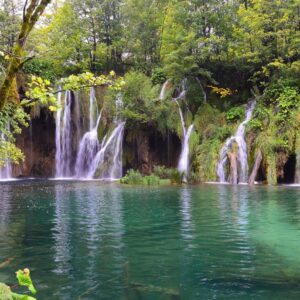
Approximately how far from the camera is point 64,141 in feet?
98.0

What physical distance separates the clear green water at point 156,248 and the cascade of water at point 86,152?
14305 mm

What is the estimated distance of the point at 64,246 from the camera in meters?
7.83

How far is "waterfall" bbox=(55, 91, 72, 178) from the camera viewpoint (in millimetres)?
29625

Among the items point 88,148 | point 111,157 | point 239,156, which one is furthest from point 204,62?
point 88,148

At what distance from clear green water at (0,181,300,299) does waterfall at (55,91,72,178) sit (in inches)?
622

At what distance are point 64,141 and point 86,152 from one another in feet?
7.31

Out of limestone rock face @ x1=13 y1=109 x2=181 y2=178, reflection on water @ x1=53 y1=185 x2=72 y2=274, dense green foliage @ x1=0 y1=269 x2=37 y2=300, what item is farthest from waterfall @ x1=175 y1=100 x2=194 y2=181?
dense green foliage @ x1=0 y1=269 x2=37 y2=300

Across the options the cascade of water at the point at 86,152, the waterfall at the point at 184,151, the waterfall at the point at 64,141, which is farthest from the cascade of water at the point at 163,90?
the waterfall at the point at 64,141

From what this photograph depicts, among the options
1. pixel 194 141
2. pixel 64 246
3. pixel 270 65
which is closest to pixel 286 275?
pixel 64 246

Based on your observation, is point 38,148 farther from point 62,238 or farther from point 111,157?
point 62,238

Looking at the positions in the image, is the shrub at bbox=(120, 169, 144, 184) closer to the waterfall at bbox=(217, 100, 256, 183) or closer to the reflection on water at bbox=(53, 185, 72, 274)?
the waterfall at bbox=(217, 100, 256, 183)

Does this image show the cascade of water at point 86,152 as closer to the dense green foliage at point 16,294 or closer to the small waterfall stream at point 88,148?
the small waterfall stream at point 88,148

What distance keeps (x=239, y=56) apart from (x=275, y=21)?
10.1ft

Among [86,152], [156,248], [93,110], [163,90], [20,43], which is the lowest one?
[156,248]
